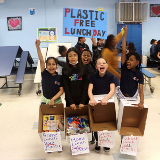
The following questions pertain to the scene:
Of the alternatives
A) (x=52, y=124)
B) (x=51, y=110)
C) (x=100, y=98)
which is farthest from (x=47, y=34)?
(x=100, y=98)

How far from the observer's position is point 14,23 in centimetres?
789

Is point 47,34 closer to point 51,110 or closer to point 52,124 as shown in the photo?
point 51,110

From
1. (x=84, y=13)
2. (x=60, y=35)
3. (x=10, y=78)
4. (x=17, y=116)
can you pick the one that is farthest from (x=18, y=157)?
(x=60, y=35)

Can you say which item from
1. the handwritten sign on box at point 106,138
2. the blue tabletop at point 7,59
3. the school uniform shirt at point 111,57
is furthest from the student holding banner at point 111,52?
the blue tabletop at point 7,59

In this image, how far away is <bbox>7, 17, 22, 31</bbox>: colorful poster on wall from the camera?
308 inches

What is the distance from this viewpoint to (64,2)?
25.8ft

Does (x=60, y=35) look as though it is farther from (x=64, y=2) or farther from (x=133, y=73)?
(x=133, y=73)

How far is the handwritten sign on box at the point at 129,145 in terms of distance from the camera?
85.1 inches

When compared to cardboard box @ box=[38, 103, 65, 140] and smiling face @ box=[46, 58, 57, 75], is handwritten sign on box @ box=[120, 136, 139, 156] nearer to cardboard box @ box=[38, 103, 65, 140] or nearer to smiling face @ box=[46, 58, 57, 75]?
cardboard box @ box=[38, 103, 65, 140]

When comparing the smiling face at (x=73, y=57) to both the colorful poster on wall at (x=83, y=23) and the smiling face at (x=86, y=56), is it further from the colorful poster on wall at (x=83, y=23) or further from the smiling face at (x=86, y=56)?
the colorful poster on wall at (x=83, y=23)

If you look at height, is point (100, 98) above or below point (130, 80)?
below

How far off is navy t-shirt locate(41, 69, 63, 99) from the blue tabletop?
98.1 inches

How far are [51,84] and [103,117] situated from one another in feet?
2.43

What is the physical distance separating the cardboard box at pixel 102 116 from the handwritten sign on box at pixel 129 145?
0.18 metres
